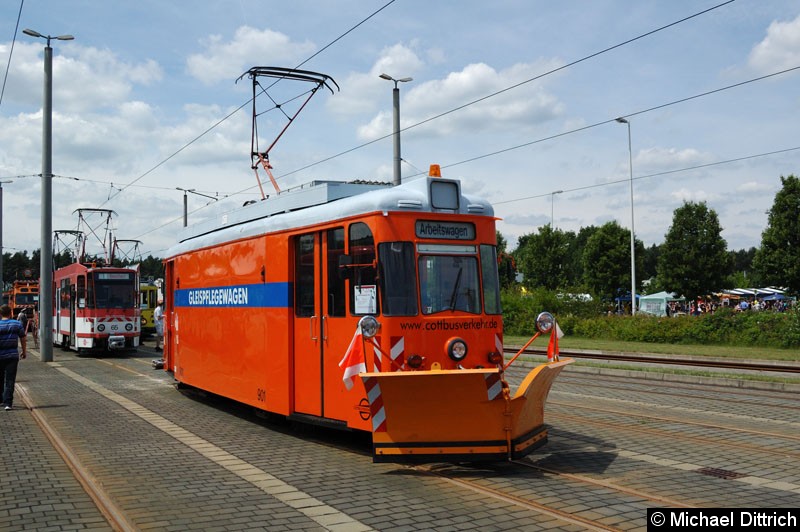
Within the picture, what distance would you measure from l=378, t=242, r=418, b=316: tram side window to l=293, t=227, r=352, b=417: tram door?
0.77 meters

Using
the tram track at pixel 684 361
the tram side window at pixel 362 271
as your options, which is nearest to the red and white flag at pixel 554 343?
the tram side window at pixel 362 271

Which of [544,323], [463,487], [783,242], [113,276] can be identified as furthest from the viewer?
[783,242]

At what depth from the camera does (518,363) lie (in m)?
22.6

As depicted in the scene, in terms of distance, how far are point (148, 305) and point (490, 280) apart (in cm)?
3266

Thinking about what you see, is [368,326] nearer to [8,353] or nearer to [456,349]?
[456,349]

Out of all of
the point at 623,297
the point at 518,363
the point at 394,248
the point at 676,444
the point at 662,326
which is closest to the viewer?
the point at 394,248

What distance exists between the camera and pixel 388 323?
8.12 m

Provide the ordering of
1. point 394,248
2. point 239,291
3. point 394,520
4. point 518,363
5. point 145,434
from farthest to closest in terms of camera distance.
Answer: point 518,363 < point 239,291 < point 145,434 < point 394,248 < point 394,520

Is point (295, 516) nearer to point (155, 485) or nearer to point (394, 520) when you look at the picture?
point (394, 520)

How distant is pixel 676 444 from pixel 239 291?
20.7 ft

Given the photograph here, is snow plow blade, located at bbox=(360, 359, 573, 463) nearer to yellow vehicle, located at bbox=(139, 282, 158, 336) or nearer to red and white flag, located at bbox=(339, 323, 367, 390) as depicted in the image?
red and white flag, located at bbox=(339, 323, 367, 390)

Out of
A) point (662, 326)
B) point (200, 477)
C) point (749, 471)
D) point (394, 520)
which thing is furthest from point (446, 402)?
point (662, 326)

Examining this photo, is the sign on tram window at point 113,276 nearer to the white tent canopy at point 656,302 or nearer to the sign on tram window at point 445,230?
the sign on tram window at point 445,230

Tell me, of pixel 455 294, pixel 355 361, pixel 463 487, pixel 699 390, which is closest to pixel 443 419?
pixel 463 487
